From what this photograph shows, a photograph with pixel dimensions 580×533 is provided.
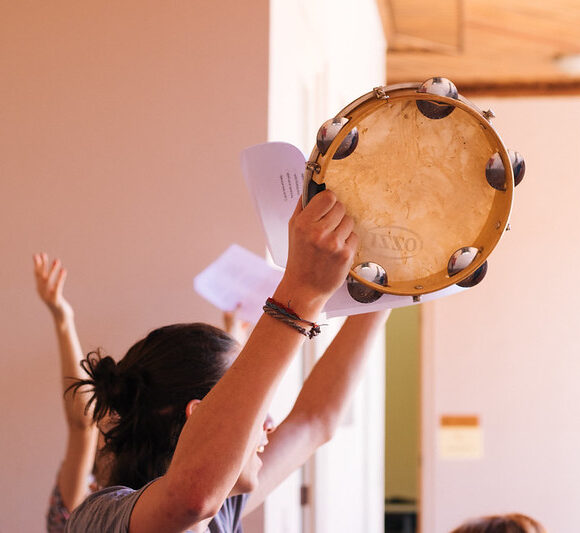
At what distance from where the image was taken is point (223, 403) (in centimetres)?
66

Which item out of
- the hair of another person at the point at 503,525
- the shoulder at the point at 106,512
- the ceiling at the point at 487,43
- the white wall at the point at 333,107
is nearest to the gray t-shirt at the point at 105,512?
the shoulder at the point at 106,512

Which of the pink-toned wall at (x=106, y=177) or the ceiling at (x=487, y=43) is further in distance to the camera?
the ceiling at (x=487, y=43)

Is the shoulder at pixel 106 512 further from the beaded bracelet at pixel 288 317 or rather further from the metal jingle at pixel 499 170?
the metal jingle at pixel 499 170

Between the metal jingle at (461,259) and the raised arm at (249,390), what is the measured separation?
115 mm

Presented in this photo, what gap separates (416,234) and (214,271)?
1.78 ft

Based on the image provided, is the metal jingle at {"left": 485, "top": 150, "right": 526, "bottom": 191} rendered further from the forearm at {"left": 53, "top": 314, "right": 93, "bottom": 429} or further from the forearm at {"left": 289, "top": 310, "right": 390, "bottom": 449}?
the forearm at {"left": 53, "top": 314, "right": 93, "bottom": 429}

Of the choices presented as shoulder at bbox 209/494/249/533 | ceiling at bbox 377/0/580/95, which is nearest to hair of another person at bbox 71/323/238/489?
shoulder at bbox 209/494/249/533

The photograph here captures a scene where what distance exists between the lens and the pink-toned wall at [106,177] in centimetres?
142

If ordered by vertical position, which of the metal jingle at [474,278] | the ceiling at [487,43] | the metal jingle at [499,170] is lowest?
the metal jingle at [474,278]

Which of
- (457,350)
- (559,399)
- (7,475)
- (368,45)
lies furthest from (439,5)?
(7,475)

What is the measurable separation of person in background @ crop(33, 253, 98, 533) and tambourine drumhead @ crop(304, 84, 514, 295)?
72 centimetres

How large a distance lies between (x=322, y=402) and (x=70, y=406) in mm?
452

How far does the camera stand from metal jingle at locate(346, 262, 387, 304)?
722 mm

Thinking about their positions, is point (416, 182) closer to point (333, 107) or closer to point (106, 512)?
point (106, 512)
